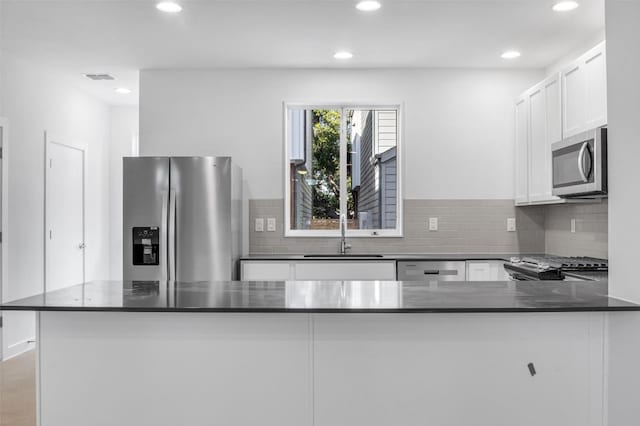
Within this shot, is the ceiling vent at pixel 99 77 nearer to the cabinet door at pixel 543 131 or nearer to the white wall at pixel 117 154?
the white wall at pixel 117 154

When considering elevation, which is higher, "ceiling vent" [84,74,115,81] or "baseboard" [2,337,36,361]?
"ceiling vent" [84,74,115,81]

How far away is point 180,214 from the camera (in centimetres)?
405

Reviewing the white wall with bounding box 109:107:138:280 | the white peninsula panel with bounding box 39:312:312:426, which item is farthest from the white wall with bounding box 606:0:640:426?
the white wall with bounding box 109:107:138:280

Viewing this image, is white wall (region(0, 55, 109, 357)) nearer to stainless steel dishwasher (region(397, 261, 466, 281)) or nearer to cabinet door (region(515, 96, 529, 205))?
stainless steel dishwasher (region(397, 261, 466, 281))

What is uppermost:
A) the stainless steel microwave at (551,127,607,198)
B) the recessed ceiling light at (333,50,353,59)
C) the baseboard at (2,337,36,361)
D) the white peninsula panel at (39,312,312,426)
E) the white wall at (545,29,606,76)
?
the recessed ceiling light at (333,50,353,59)

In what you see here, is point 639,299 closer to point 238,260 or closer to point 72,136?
point 238,260

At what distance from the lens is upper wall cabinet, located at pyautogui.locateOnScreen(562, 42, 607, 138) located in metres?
3.29

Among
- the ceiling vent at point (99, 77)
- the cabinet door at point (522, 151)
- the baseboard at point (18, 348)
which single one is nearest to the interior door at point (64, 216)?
the baseboard at point (18, 348)

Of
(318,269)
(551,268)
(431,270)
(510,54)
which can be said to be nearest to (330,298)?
(551,268)

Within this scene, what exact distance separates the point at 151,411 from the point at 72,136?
14.1 feet

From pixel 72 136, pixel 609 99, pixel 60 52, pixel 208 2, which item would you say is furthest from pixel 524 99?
pixel 72 136

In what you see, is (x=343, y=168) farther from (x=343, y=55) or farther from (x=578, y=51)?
(x=578, y=51)

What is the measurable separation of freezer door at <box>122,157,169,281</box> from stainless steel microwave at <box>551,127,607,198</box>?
117 inches

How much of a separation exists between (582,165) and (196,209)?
280 centimetres
